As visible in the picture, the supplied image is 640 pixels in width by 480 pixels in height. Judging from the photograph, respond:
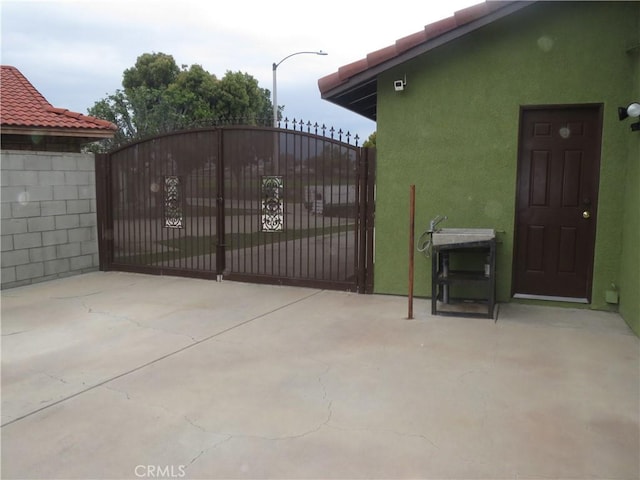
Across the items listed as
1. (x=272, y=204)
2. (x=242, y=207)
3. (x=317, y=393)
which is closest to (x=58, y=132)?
(x=242, y=207)

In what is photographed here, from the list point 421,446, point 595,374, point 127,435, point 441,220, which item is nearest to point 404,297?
point 441,220

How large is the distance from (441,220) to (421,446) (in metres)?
3.80

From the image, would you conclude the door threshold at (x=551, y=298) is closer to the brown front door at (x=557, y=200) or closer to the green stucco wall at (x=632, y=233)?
the brown front door at (x=557, y=200)

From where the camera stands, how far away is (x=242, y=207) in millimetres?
7477

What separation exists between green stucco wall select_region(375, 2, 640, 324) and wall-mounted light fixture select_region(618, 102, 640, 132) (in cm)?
28

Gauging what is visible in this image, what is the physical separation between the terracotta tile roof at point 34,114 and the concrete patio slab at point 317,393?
160 inches

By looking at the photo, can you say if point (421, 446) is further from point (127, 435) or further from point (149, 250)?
point (149, 250)

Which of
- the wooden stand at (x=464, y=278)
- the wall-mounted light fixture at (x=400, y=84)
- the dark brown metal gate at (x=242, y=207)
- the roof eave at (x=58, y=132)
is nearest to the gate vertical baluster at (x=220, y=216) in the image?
the dark brown metal gate at (x=242, y=207)

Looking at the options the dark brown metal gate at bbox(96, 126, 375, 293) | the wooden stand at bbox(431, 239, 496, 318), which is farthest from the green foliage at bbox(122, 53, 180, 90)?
the wooden stand at bbox(431, 239, 496, 318)

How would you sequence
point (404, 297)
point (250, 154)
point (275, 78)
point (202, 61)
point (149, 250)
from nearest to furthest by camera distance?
point (404, 297), point (250, 154), point (149, 250), point (275, 78), point (202, 61)

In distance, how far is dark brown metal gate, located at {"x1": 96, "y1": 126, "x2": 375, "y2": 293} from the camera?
6.86m

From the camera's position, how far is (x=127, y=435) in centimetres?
306

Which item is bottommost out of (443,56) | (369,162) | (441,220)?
(441,220)

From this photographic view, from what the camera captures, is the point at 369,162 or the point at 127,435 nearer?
the point at 127,435
